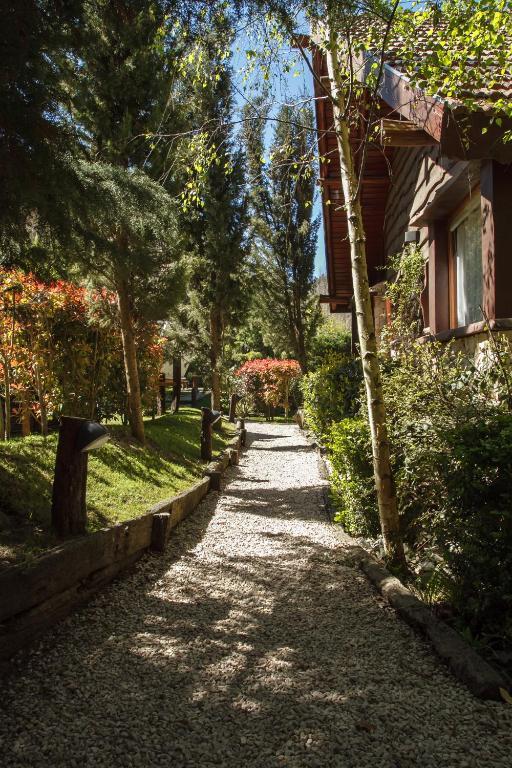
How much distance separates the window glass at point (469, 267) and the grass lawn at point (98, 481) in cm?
390

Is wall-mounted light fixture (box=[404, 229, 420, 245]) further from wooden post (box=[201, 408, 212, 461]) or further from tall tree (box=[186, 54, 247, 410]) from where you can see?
tall tree (box=[186, 54, 247, 410])

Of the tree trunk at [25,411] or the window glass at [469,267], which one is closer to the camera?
the window glass at [469,267]

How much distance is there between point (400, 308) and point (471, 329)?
234cm

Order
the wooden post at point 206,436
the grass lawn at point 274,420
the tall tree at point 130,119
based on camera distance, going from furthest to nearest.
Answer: the grass lawn at point 274,420 < the wooden post at point 206,436 < the tall tree at point 130,119

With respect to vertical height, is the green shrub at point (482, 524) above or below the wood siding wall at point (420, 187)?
below

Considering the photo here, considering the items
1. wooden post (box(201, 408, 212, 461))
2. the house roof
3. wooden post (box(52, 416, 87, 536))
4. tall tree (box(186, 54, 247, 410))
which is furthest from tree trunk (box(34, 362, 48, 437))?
tall tree (box(186, 54, 247, 410))

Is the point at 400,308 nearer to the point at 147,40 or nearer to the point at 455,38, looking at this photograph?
the point at 455,38

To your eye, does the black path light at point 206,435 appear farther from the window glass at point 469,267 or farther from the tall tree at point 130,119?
the window glass at point 469,267

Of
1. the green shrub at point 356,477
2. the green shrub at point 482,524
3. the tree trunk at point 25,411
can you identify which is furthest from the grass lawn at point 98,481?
the green shrub at point 482,524

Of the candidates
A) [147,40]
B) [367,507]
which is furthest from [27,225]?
[147,40]

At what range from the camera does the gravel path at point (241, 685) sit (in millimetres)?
2250

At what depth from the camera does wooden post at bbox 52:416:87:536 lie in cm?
413

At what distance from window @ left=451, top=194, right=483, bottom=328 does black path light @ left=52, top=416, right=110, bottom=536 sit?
403 cm

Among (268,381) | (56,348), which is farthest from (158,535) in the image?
(268,381)
